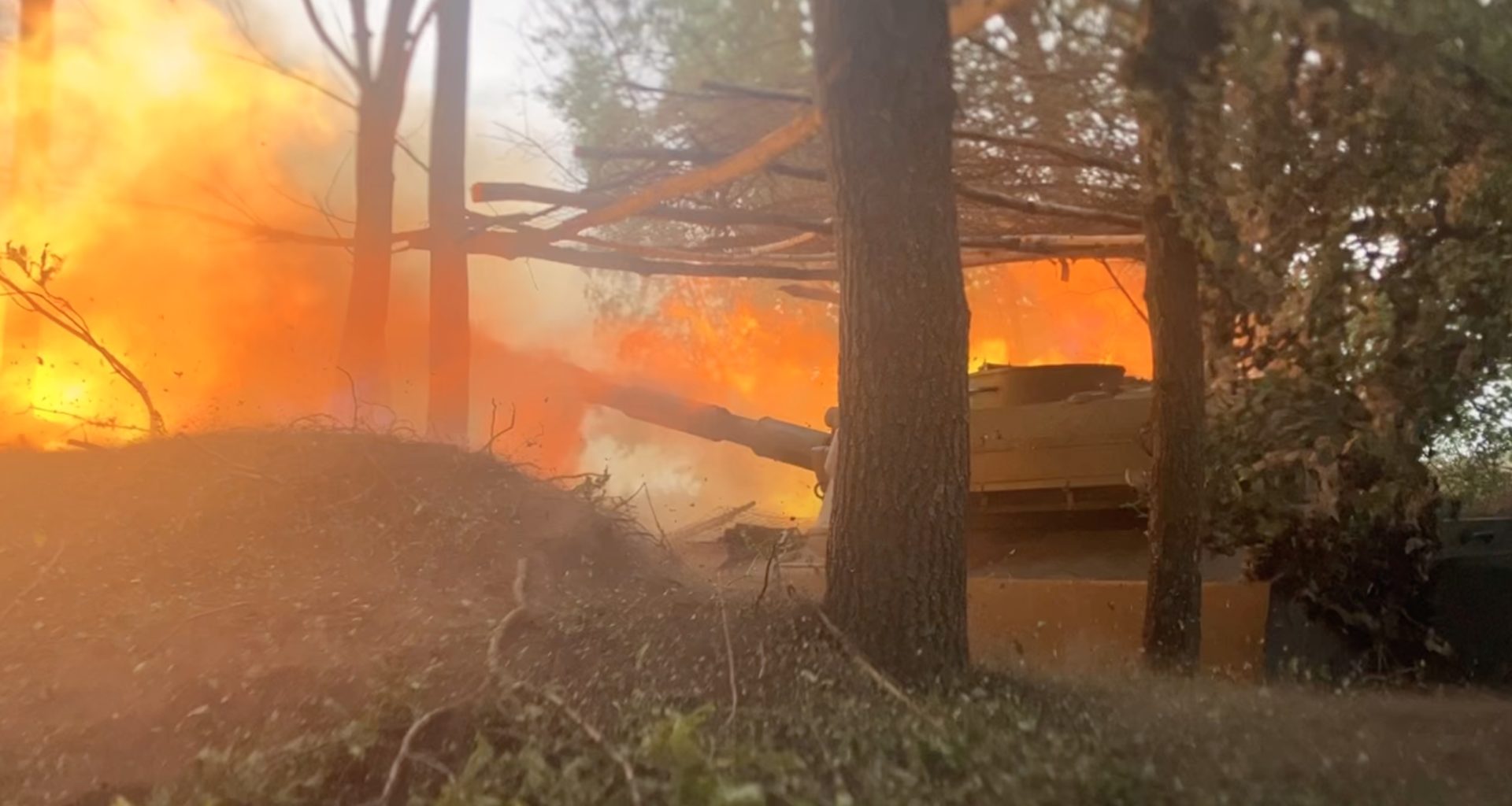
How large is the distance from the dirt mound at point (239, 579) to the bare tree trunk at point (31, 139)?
9.46 ft

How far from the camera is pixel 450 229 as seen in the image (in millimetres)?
11969

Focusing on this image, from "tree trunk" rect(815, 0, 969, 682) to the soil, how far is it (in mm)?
266

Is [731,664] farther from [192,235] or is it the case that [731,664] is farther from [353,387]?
[192,235]

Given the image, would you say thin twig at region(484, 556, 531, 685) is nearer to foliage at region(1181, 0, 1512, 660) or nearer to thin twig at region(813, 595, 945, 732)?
thin twig at region(813, 595, 945, 732)

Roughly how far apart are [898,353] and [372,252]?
8092mm

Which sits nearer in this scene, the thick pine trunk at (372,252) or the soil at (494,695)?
the soil at (494,695)

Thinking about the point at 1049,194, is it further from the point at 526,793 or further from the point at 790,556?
the point at 526,793

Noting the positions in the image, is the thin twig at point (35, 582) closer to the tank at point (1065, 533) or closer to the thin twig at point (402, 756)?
the thin twig at point (402, 756)

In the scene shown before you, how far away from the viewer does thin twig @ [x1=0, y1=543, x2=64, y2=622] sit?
6.49 m

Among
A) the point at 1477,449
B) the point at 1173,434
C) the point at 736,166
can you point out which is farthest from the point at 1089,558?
the point at 736,166

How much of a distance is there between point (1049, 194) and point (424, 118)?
6.43m

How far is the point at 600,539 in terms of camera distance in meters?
8.65

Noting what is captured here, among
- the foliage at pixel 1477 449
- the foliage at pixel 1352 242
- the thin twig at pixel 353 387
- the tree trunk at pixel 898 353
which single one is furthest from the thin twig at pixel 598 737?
the thin twig at pixel 353 387

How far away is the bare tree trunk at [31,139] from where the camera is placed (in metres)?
11.6
